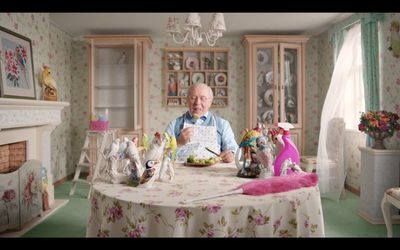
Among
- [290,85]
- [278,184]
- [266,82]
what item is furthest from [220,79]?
[278,184]

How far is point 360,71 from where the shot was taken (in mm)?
3662

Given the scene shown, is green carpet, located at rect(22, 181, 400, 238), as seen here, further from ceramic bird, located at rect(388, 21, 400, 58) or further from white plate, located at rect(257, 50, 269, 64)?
white plate, located at rect(257, 50, 269, 64)

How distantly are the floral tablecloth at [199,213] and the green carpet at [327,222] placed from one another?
1.32 meters

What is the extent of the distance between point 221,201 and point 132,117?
3.70 m

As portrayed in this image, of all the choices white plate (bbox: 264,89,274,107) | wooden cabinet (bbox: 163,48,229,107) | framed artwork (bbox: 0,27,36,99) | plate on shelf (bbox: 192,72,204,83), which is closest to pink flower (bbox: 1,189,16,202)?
framed artwork (bbox: 0,27,36,99)

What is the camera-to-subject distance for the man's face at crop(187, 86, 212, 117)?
2118 mm

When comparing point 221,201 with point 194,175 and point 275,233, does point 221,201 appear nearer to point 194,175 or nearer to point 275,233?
point 275,233

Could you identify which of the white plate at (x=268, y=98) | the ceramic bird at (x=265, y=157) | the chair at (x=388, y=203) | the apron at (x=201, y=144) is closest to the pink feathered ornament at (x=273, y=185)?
the ceramic bird at (x=265, y=157)

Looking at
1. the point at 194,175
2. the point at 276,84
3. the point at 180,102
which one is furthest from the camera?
the point at 180,102

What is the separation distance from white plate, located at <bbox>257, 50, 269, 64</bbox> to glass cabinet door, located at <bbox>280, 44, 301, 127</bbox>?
26 cm

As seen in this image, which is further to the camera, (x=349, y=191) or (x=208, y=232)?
(x=349, y=191)

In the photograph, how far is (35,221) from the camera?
269 cm

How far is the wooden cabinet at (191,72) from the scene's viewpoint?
4.68 m
